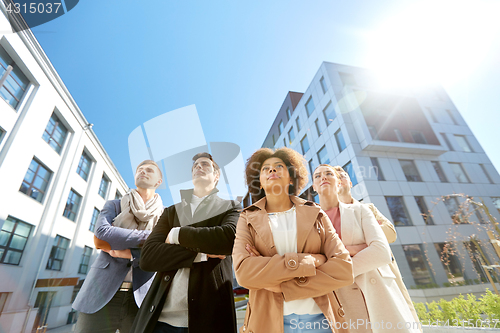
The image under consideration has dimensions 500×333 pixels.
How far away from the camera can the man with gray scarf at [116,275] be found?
6.21ft

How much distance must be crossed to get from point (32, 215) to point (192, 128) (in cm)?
1508

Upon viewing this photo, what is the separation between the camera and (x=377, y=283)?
174 cm

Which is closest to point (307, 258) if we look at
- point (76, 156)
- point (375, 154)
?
point (375, 154)

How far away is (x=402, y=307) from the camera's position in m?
1.67

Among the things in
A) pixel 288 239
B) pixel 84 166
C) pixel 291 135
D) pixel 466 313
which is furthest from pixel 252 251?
pixel 291 135

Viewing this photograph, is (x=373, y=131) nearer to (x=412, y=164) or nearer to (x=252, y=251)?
(x=412, y=164)

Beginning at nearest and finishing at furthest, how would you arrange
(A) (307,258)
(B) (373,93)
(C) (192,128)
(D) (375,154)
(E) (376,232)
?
(A) (307,258) → (E) (376,232) → (C) (192,128) → (D) (375,154) → (B) (373,93)

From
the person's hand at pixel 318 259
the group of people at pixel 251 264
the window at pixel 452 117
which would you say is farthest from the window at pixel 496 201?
the person's hand at pixel 318 259

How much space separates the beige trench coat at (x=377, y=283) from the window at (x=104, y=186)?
65.8 ft

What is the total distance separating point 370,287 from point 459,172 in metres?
19.3

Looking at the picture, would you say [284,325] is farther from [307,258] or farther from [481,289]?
[481,289]

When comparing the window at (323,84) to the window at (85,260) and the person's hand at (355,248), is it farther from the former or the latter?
the window at (85,260)

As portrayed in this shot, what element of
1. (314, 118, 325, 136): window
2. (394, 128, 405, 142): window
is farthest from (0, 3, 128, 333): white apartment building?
(394, 128, 405, 142): window

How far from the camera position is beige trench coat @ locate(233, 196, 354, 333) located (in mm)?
1310
